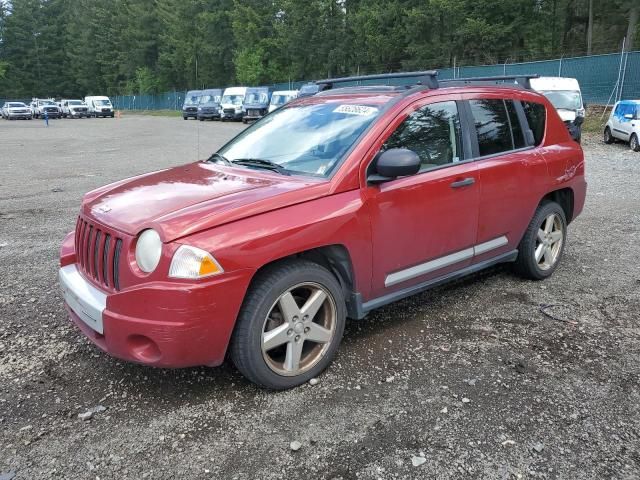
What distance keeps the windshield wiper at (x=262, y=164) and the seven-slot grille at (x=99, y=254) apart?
1.17 metres

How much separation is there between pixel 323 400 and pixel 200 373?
2.76 ft

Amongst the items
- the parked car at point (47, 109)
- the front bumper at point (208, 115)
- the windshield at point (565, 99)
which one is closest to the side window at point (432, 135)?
the windshield at point (565, 99)

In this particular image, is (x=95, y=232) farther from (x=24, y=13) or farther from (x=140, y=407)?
(x=24, y=13)

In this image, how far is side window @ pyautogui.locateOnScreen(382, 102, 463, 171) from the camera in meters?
3.81

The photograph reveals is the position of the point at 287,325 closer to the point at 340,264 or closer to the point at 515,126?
the point at 340,264

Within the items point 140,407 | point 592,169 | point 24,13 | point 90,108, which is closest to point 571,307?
point 140,407

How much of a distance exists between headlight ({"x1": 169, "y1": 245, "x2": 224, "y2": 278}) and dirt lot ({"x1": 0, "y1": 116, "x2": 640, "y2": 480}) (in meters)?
0.83

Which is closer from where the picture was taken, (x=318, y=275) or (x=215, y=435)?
(x=215, y=435)

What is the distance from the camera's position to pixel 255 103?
34031 millimetres

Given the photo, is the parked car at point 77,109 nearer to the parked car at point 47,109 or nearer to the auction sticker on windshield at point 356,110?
the parked car at point 47,109

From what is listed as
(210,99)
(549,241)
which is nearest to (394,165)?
(549,241)

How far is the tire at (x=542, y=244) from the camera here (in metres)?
4.91

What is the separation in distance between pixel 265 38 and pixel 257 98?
26.9m

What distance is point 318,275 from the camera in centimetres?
327
